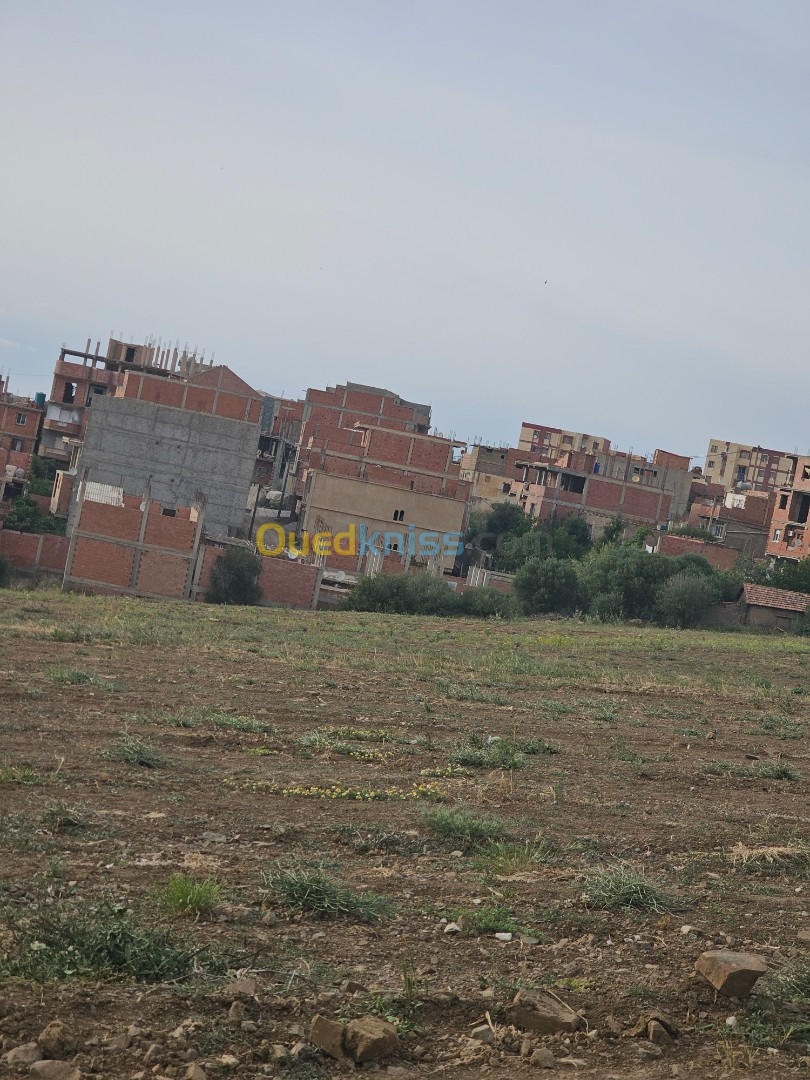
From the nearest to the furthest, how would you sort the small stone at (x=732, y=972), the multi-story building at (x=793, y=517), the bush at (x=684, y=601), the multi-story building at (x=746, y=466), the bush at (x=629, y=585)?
1. the small stone at (x=732, y=972)
2. the bush at (x=684, y=601)
3. the bush at (x=629, y=585)
4. the multi-story building at (x=793, y=517)
5. the multi-story building at (x=746, y=466)

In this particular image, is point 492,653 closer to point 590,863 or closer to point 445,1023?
point 590,863

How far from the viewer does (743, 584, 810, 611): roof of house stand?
167 feet

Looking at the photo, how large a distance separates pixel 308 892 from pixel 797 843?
4.65m

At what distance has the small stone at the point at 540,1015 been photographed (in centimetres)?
544

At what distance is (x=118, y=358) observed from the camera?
301 feet

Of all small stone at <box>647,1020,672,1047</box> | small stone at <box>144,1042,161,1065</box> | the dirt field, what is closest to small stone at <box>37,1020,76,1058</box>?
the dirt field

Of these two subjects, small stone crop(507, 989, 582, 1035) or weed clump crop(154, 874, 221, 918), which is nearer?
small stone crop(507, 989, 582, 1035)

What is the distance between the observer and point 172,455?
68750 mm

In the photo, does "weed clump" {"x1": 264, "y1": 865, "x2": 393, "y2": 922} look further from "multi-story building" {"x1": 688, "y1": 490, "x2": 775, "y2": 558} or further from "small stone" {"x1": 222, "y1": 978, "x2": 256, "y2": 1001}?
"multi-story building" {"x1": 688, "y1": 490, "x2": 775, "y2": 558}

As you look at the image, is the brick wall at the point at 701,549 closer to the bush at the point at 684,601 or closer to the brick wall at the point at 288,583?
the bush at the point at 684,601

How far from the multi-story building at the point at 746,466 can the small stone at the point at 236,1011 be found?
393 ft

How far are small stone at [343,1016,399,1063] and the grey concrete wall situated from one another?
208 feet

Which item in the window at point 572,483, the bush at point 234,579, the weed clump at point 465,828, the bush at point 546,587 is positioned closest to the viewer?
the weed clump at point 465,828

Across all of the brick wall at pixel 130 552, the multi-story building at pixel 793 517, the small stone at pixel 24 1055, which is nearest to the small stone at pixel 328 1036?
the small stone at pixel 24 1055
